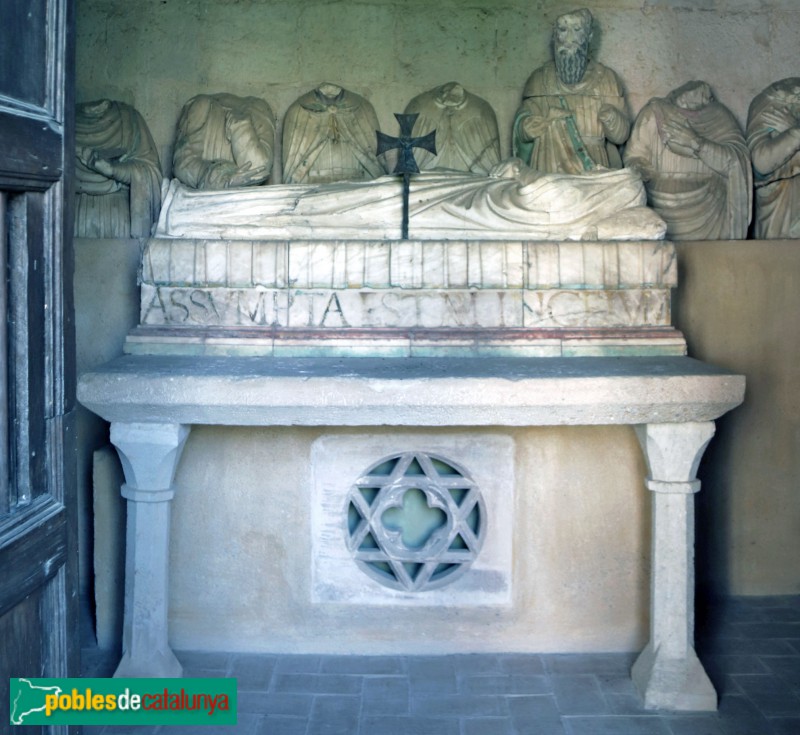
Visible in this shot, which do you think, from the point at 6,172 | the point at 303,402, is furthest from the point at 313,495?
the point at 6,172

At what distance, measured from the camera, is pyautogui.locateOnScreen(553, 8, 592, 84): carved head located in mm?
4801

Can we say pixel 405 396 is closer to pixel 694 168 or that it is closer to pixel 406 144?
pixel 406 144

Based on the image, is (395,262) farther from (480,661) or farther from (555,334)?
(480,661)

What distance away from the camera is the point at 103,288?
4.46 meters

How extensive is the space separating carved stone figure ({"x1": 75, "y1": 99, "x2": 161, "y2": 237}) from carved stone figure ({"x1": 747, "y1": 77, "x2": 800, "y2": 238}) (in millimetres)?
2883

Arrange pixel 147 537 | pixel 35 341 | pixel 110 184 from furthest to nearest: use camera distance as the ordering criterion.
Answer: pixel 110 184 → pixel 147 537 → pixel 35 341

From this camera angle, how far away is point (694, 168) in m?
4.92

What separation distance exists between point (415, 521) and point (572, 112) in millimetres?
2190

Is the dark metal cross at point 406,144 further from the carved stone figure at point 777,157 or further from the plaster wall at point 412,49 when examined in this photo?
the carved stone figure at point 777,157

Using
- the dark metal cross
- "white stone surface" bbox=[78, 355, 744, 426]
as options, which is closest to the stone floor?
"white stone surface" bbox=[78, 355, 744, 426]

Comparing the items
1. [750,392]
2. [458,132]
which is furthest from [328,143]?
[750,392]

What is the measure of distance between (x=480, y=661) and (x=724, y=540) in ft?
4.60

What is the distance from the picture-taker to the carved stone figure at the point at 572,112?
192 inches

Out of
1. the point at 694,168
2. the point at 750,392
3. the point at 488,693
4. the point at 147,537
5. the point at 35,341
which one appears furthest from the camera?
the point at 694,168
